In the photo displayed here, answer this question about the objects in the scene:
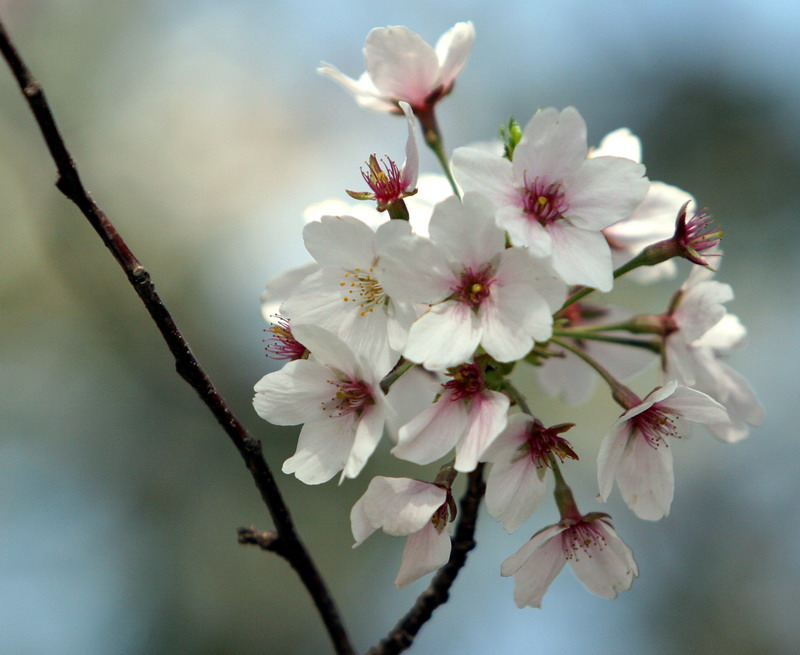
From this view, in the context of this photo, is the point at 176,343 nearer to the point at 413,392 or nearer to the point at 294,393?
the point at 294,393

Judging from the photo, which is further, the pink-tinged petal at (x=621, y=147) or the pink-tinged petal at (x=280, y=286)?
the pink-tinged petal at (x=621, y=147)

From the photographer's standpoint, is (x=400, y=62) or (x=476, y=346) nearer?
(x=476, y=346)

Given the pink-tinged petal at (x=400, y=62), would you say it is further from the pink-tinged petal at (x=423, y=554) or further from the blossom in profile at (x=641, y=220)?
the pink-tinged petal at (x=423, y=554)

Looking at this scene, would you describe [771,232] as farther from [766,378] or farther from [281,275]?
[281,275]

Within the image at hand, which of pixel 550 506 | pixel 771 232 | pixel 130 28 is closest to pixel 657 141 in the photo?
pixel 771 232

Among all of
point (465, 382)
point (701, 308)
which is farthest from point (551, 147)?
point (701, 308)

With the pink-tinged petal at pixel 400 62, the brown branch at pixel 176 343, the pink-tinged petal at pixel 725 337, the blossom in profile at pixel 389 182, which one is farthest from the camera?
the pink-tinged petal at pixel 725 337

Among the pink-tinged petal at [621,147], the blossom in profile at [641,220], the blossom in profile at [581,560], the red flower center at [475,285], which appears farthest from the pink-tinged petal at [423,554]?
the pink-tinged petal at [621,147]
